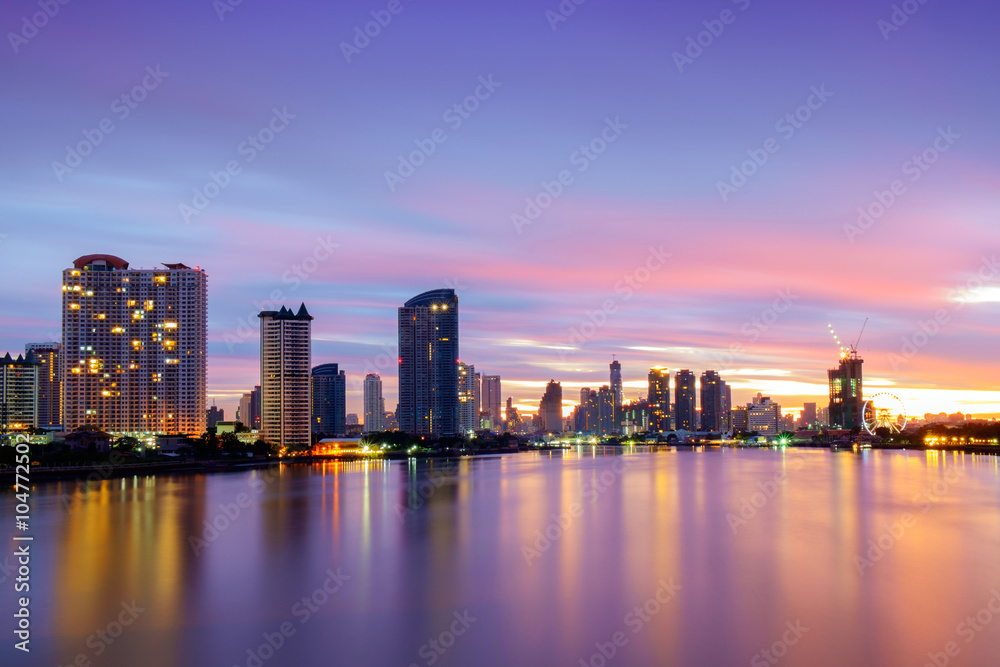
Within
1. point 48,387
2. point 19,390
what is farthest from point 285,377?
point 48,387

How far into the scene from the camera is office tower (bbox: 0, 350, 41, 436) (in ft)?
347

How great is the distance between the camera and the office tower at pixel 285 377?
109812 mm

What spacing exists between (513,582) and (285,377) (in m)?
94.7

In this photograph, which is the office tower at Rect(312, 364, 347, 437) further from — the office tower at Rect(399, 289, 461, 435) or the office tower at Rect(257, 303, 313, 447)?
the office tower at Rect(257, 303, 313, 447)

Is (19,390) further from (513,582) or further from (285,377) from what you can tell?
(513,582)

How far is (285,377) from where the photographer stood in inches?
4365

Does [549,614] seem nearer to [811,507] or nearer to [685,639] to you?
[685,639]

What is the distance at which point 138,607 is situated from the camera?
18.4m

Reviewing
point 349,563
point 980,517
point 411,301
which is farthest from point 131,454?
point 411,301

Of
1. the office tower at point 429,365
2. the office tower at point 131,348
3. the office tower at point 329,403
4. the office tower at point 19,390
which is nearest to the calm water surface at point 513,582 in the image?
the office tower at point 131,348

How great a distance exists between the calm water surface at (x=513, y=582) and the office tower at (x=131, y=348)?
183 feet

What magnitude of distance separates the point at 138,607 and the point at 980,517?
109 ft

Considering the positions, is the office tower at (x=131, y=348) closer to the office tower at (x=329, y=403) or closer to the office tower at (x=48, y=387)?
the office tower at (x=48, y=387)

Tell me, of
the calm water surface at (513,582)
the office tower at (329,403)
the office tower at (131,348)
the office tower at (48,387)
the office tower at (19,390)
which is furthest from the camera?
the office tower at (329,403)
